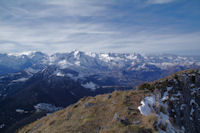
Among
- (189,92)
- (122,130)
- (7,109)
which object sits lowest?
(7,109)

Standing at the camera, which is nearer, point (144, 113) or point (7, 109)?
point (144, 113)

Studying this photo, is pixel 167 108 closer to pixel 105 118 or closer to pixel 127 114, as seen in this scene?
pixel 127 114

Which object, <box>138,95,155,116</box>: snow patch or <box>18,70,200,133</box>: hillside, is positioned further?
<box>138,95,155,116</box>: snow patch

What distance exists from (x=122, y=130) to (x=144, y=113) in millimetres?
6752

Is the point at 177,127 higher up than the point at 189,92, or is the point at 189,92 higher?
the point at 189,92

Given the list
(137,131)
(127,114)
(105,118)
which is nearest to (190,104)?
(127,114)

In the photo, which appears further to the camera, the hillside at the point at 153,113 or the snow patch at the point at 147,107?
the snow patch at the point at 147,107

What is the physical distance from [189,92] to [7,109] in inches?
8530

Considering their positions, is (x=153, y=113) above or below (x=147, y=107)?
below

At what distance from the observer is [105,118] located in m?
27.9

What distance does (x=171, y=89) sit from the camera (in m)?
33.4

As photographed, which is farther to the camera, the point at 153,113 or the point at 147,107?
the point at 147,107

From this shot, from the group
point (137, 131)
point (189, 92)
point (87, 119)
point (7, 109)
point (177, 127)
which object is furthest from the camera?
point (7, 109)

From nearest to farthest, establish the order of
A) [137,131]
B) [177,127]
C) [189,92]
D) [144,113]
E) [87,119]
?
[137,131], [177,127], [144,113], [87,119], [189,92]
